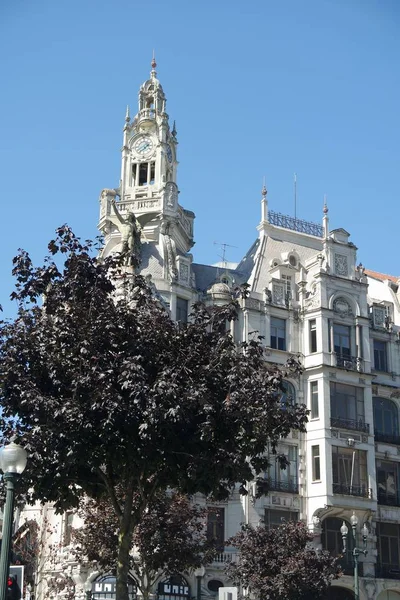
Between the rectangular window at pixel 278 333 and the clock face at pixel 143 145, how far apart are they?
12.2 metres

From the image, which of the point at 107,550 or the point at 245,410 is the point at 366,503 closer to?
the point at 107,550

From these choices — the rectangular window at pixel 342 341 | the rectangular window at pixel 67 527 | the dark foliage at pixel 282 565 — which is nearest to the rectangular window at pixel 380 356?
the rectangular window at pixel 342 341

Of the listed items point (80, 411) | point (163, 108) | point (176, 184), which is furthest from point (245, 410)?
point (163, 108)

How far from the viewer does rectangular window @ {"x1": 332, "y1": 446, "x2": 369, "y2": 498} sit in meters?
48.2

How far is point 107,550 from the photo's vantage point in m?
37.0

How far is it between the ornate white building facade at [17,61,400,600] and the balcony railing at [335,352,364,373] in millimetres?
61

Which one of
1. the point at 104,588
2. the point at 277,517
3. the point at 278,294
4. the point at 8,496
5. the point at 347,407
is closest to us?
the point at 8,496

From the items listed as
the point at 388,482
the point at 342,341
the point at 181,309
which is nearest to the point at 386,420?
the point at 388,482

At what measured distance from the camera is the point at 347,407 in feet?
165

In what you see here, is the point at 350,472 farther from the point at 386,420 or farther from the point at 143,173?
the point at 143,173

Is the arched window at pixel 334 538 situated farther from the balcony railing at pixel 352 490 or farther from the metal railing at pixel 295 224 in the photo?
the metal railing at pixel 295 224

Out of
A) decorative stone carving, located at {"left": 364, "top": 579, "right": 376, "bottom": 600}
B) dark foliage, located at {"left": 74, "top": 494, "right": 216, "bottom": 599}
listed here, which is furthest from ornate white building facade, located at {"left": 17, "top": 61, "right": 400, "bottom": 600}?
dark foliage, located at {"left": 74, "top": 494, "right": 216, "bottom": 599}

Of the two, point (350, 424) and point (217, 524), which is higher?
point (350, 424)

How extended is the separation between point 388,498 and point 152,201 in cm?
2049
